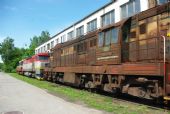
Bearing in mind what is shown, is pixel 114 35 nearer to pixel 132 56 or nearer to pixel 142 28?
pixel 132 56

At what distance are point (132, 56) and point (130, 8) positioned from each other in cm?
1070

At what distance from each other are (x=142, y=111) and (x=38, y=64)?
73.4 ft

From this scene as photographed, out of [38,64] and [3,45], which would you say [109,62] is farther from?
[3,45]

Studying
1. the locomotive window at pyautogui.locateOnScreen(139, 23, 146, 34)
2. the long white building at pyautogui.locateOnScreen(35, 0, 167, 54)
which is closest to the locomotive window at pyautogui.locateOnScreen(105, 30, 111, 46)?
the locomotive window at pyautogui.locateOnScreen(139, 23, 146, 34)

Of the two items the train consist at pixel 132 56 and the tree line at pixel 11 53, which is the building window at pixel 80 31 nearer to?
the train consist at pixel 132 56

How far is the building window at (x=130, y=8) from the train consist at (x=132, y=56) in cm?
641

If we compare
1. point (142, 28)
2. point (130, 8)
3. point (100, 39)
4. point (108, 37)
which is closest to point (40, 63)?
point (130, 8)

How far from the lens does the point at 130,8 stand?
21.1 meters

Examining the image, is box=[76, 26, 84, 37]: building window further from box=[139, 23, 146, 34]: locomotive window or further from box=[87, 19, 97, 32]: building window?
box=[139, 23, 146, 34]: locomotive window

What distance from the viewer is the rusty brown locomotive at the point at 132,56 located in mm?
9484

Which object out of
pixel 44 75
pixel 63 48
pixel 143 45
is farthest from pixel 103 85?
pixel 44 75

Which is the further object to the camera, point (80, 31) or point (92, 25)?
point (80, 31)

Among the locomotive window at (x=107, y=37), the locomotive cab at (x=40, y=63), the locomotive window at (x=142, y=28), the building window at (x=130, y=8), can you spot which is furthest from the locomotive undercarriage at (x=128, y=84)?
the locomotive cab at (x=40, y=63)

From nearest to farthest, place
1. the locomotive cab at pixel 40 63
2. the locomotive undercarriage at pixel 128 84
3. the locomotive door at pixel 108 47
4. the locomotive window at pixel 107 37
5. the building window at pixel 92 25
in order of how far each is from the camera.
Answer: the locomotive undercarriage at pixel 128 84
the locomotive door at pixel 108 47
the locomotive window at pixel 107 37
the building window at pixel 92 25
the locomotive cab at pixel 40 63
